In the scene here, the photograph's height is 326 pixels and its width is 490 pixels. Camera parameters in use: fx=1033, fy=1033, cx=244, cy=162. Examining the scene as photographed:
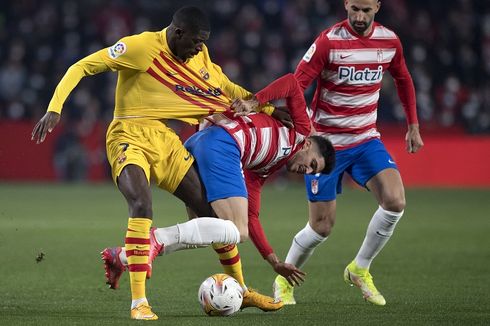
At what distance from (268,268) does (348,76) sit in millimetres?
2505

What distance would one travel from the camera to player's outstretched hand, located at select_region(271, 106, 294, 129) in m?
7.26

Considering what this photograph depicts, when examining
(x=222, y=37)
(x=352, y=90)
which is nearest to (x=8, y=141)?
(x=222, y=37)

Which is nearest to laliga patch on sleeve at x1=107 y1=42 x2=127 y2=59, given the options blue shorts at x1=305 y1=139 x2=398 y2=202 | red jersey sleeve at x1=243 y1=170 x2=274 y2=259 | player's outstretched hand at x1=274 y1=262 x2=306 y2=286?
red jersey sleeve at x1=243 y1=170 x2=274 y2=259

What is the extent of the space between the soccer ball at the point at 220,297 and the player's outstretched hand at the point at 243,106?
1.12m

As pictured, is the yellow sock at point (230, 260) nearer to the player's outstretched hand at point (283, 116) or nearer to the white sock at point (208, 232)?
the white sock at point (208, 232)

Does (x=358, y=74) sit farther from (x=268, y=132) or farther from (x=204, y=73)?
(x=204, y=73)

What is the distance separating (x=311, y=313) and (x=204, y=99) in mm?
1645

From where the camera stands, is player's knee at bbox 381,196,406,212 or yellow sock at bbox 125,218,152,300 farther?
player's knee at bbox 381,196,406,212

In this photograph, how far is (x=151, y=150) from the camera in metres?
6.79

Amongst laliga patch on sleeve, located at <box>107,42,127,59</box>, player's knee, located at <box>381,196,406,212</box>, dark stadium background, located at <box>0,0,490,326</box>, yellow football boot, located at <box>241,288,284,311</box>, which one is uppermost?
laliga patch on sleeve, located at <box>107,42,127,59</box>

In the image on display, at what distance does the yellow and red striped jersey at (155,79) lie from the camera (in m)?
6.74

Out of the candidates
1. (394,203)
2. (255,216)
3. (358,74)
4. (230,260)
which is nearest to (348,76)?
(358,74)

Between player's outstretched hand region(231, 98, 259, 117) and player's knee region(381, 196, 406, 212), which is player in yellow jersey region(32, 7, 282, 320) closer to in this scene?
player's outstretched hand region(231, 98, 259, 117)

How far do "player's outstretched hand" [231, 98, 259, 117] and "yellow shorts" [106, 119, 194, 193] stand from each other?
444 millimetres
